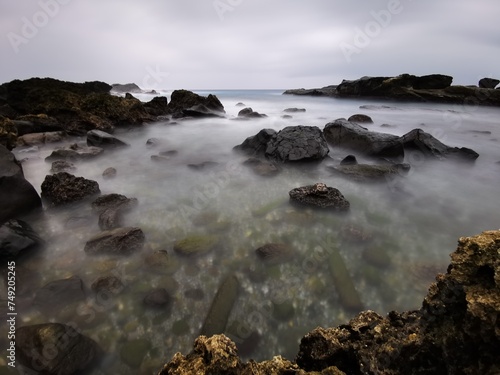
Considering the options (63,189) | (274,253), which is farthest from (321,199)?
(63,189)

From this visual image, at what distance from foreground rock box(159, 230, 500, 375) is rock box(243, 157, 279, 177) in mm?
6020

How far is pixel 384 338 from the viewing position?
2.16 meters

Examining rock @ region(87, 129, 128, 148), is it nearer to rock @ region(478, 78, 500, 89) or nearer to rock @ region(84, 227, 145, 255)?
rock @ region(84, 227, 145, 255)

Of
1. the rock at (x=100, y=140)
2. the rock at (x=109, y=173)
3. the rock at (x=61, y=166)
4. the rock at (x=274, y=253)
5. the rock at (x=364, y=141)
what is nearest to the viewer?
the rock at (x=274, y=253)

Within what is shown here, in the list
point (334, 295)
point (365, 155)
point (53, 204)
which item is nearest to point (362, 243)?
point (334, 295)

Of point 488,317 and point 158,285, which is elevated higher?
point 488,317

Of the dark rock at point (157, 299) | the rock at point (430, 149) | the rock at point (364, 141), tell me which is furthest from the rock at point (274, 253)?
the rock at point (430, 149)

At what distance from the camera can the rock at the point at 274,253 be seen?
4.43 m

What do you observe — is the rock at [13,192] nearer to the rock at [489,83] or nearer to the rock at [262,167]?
the rock at [262,167]

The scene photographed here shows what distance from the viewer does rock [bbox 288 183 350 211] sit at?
19.5 feet

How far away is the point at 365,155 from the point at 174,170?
6.74 m

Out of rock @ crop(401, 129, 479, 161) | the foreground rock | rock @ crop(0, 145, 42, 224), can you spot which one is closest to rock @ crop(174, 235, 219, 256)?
the foreground rock

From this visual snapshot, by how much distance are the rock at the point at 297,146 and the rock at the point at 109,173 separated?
4989 millimetres

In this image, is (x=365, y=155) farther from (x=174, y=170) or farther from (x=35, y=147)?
(x=35, y=147)
